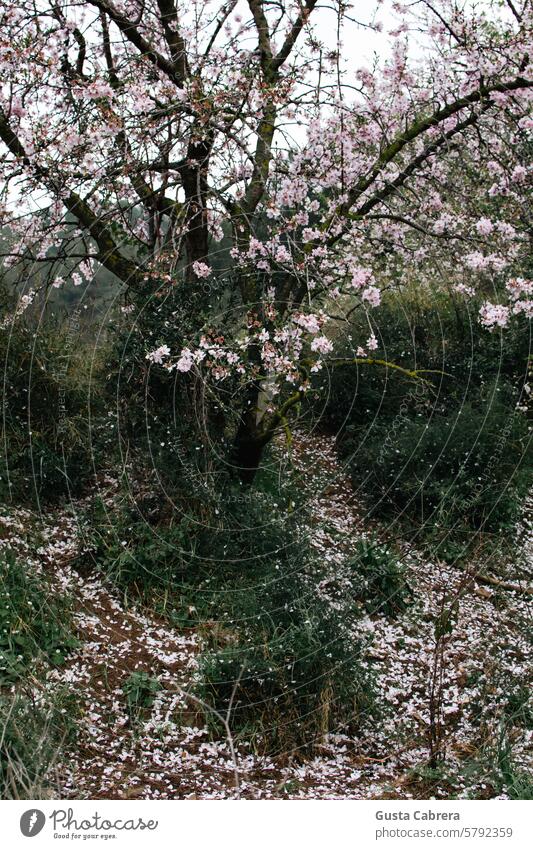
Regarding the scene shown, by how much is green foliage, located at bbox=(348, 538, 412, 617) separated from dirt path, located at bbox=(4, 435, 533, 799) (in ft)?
0.31

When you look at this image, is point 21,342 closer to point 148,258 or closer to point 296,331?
point 148,258

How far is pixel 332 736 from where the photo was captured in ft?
13.3

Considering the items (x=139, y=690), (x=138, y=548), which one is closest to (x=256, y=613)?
(x=139, y=690)

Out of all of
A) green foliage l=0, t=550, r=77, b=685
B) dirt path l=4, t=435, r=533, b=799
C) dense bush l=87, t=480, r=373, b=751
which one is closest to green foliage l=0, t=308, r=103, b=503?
dirt path l=4, t=435, r=533, b=799

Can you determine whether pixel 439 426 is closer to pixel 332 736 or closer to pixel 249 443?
pixel 249 443

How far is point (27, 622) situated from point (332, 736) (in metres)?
1.61

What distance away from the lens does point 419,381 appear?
22.3 ft

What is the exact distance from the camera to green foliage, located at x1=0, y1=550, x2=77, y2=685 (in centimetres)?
407

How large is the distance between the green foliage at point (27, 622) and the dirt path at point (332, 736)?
0.11 meters

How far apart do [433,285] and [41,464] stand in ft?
15.2

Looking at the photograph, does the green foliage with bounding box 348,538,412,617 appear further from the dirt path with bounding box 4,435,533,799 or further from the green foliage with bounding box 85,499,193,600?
the green foliage with bounding box 85,499,193,600

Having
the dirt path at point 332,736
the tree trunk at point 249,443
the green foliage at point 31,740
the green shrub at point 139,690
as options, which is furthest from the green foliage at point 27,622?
the tree trunk at point 249,443

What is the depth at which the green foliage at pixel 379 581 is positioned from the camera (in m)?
5.34
